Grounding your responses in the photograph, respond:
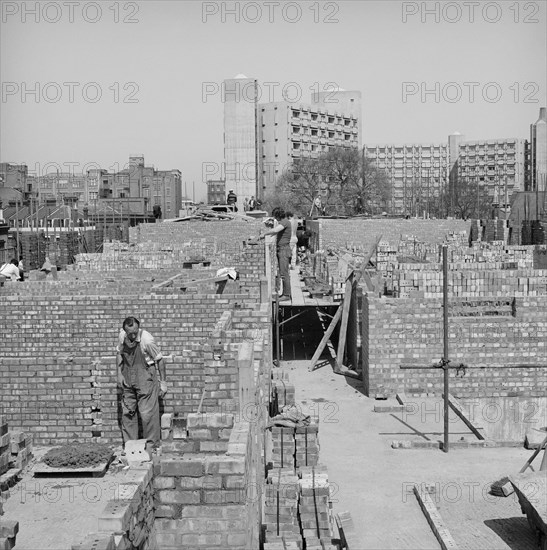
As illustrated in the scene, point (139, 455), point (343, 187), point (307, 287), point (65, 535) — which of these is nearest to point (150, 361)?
point (139, 455)

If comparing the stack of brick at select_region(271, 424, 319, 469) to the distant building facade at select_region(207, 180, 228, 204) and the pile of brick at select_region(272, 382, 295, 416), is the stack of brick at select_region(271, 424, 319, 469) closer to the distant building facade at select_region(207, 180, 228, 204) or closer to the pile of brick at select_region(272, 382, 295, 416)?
the pile of brick at select_region(272, 382, 295, 416)

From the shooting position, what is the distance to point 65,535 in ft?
20.2

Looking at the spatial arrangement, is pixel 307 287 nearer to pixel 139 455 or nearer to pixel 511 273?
pixel 511 273

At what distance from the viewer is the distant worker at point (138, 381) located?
25.9 ft

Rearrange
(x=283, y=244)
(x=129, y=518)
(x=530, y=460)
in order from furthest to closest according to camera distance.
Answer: (x=283, y=244), (x=530, y=460), (x=129, y=518)

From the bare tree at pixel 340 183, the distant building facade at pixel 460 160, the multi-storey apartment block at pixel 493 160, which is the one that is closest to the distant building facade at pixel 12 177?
the bare tree at pixel 340 183

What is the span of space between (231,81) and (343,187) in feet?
81.2

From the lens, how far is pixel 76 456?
7410 millimetres

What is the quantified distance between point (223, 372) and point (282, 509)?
157 centimetres

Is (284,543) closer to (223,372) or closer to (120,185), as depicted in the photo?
(223,372)

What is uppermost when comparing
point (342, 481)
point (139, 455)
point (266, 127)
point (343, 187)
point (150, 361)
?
point (266, 127)

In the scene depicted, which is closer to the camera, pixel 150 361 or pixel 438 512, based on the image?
pixel 438 512

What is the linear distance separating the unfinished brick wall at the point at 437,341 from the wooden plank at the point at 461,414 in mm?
400

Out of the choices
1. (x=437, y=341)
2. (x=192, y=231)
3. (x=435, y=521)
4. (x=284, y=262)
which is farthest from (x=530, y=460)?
(x=192, y=231)
